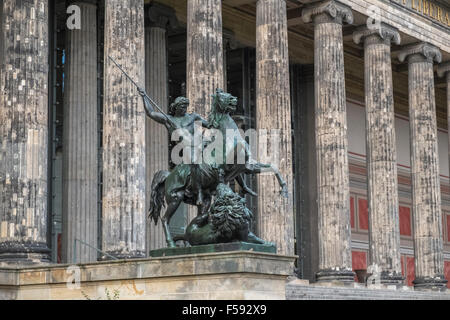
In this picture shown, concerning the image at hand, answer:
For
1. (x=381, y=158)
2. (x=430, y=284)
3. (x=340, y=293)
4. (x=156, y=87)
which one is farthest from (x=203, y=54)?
(x=430, y=284)

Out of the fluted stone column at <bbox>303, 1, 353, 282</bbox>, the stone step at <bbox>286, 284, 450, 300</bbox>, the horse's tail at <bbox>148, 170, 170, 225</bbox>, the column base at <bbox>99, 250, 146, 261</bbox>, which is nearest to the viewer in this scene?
the horse's tail at <bbox>148, 170, 170, 225</bbox>

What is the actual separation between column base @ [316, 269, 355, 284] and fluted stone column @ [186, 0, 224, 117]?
7667 mm

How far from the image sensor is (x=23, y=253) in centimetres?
2039

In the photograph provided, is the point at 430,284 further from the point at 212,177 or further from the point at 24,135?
the point at 212,177

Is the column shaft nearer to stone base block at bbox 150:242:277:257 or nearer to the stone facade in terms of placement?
the stone facade

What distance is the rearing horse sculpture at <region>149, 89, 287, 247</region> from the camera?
15969 millimetres

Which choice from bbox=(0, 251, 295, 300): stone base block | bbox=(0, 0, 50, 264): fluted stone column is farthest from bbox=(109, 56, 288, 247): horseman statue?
bbox=(0, 0, 50, 264): fluted stone column

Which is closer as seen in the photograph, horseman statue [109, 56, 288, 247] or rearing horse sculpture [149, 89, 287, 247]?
horseman statue [109, 56, 288, 247]

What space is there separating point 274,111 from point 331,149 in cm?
337

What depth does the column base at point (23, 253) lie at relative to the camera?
795 inches

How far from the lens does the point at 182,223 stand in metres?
32.5

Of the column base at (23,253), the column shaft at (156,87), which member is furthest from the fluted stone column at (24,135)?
the column shaft at (156,87)
